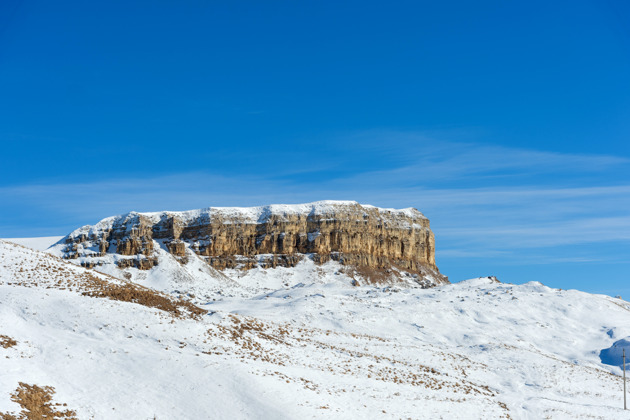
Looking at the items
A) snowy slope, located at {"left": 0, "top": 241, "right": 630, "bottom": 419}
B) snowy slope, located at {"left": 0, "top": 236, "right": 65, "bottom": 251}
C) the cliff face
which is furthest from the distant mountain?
snowy slope, located at {"left": 0, "top": 241, "right": 630, "bottom": 419}

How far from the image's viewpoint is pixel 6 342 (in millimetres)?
27547

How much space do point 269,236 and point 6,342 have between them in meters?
98.4

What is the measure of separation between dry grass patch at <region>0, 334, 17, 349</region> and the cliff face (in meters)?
85.7

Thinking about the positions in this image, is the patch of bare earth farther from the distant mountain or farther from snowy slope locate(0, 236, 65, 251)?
snowy slope locate(0, 236, 65, 251)

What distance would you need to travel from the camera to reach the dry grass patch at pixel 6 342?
1072 inches

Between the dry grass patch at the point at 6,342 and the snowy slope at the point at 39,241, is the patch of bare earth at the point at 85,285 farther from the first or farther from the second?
the snowy slope at the point at 39,241

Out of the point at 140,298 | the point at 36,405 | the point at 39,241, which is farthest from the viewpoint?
the point at 39,241

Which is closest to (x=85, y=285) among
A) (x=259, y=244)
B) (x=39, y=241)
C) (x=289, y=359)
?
(x=289, y=359)

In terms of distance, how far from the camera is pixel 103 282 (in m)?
39.2

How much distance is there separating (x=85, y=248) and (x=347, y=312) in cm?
7504

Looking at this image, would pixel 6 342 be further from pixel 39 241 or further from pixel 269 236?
pixel 39 241

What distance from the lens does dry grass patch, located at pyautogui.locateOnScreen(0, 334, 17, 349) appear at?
1072 inches

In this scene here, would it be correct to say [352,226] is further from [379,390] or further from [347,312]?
[379,390]

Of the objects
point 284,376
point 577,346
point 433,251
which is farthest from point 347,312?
point 433,251
